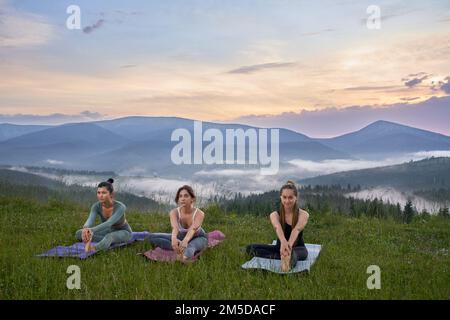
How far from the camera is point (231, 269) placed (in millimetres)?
9094

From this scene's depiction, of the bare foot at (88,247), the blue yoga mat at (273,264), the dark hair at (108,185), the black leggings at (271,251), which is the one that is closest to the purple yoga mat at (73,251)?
the bare foot at (88,247)

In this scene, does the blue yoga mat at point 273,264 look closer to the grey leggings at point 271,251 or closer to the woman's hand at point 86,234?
the grey leggings at point 271,251

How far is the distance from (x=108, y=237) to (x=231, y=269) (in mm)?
3184

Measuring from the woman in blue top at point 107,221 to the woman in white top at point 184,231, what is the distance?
77cm

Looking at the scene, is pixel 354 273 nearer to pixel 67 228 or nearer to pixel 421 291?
pixel 421 291

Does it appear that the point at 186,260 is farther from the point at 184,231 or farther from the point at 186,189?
the point at 186,189

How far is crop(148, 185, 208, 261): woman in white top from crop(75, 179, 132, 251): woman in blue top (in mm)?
766

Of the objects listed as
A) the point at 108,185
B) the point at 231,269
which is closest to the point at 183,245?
the point at 231,269

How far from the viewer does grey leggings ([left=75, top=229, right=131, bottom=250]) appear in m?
10.4

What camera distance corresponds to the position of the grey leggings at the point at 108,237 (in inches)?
410

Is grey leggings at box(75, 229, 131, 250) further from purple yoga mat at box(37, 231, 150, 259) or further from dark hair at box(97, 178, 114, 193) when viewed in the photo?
dark hair at box(97, 178, 114, 193)
